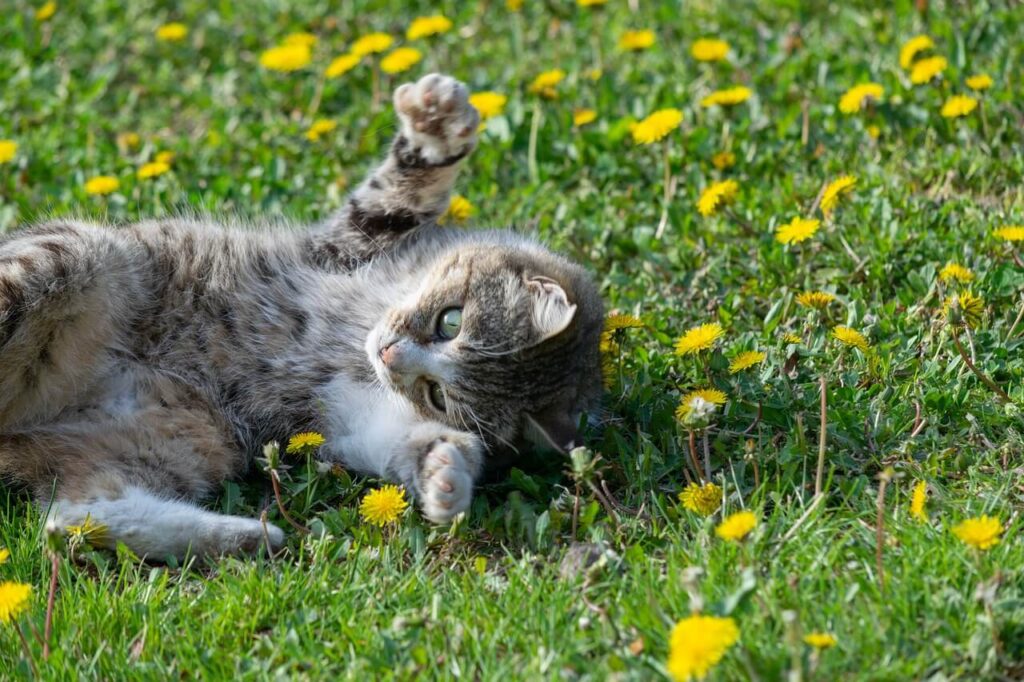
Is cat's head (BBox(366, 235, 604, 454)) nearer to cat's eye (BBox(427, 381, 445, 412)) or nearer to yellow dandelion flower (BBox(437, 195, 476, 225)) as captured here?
cat's eye (BBox(427, 381, 445, 412))

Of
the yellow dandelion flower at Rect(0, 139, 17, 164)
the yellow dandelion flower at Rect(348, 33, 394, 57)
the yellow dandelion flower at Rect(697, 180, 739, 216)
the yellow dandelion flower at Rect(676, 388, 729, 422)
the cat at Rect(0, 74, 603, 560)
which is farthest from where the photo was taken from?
the yellow dandelion flower at Rect(348, 33, 394, 57)

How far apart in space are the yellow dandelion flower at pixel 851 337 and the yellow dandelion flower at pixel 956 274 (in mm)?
424

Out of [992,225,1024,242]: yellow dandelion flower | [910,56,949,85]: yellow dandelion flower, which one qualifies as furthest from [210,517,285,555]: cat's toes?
[910,56,949,85]: yellow dandelion flower

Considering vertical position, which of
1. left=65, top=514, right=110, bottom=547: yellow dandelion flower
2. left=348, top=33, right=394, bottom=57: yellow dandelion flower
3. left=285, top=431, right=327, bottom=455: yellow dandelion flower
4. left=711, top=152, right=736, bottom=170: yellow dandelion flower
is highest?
left=348, top=33, right=394, bottom=57: yellow dandelion flower

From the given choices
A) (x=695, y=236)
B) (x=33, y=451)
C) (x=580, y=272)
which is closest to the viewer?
(x=33, y=451)

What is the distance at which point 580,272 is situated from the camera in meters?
3.88

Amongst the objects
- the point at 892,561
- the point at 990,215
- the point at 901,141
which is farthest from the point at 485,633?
the point at 901,141

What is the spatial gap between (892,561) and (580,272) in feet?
5.18

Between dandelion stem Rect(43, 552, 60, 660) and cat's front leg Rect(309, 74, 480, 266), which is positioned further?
cat's front leg Rect(309, 74, 480, 266)

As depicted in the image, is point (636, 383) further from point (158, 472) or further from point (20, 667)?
point (20, 667)

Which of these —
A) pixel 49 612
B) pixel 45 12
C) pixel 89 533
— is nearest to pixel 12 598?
pixel 49 612

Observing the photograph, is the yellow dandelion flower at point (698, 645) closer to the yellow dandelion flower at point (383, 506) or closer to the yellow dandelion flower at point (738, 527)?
the yellow dandelion flower at point (738, 527)

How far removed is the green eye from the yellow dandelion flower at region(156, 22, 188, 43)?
3.57 metres

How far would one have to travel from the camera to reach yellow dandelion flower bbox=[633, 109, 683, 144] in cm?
436
